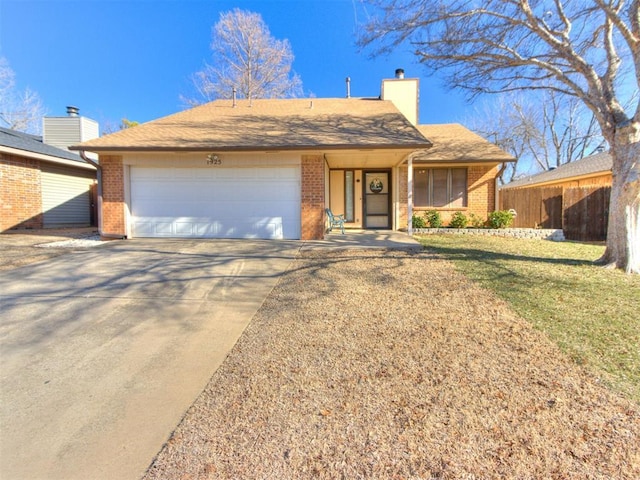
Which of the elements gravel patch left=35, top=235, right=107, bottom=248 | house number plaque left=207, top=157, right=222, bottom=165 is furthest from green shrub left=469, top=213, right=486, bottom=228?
gravel patch left=35, top=235, right=107, bottom=248

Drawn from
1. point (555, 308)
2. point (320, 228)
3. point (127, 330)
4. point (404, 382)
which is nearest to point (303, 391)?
point (404, 382)

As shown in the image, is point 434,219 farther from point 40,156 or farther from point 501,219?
point 40,156

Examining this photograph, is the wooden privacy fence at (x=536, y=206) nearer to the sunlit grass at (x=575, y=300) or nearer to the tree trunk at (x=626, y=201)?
the sunlit grass at (x=575, y=300)

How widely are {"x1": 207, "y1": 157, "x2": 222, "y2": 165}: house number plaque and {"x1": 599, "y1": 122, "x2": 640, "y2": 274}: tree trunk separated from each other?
29.4ft

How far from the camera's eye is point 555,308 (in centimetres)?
423

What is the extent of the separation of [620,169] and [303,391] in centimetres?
724

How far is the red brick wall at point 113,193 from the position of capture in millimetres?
9641

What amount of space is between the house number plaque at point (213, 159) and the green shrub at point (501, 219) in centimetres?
951

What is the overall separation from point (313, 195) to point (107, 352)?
22.7 feet

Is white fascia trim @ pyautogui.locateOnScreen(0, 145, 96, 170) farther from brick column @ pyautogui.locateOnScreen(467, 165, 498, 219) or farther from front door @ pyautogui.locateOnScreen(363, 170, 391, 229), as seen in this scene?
brick column @ pyautogui.locateOnScreen(467, 165, 498, 219)

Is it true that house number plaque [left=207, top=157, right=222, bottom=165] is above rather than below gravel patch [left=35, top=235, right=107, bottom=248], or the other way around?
above

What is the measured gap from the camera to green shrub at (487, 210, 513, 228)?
1209cm

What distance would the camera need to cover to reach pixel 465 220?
12.2 meters

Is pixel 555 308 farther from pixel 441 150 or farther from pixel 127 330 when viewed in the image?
pixel 441 150
